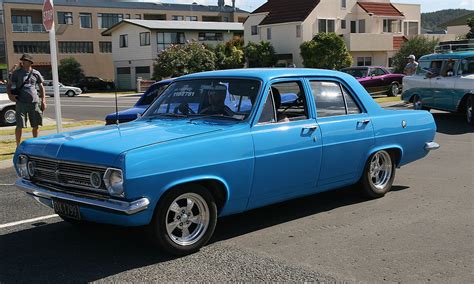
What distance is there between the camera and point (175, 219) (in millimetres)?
4484

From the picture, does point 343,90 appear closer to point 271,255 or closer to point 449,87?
A: point 271,255

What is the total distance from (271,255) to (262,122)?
1.31 metres

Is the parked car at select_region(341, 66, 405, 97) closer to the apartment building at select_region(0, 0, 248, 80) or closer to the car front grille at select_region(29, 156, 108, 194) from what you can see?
the car front grille at select_region(29, 156, 108, 194)

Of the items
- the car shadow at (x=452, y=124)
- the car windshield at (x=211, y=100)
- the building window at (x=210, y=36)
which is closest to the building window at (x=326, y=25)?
the building window at (x=210, y=36)

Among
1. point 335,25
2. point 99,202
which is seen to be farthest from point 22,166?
point 335,25

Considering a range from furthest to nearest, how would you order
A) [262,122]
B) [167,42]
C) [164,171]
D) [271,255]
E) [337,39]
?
[167,42] → [337,39] → [262,122] → [271,255] → [164,171]

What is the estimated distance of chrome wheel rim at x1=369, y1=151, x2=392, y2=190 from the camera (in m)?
6.29

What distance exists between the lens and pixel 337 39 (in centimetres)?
4147

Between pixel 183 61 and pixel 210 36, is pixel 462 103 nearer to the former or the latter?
pixel 183 61

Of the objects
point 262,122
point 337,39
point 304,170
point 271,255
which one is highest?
point 337,39

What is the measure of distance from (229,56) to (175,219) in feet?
133

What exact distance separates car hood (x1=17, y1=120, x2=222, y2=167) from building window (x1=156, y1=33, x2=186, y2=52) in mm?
46100

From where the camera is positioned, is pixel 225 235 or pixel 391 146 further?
pixel 391 146

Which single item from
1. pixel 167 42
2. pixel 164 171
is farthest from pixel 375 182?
pixel 167 42
